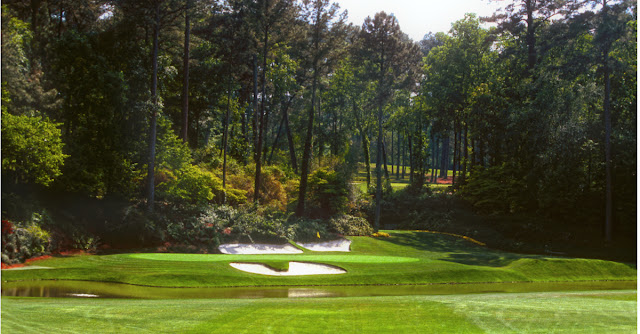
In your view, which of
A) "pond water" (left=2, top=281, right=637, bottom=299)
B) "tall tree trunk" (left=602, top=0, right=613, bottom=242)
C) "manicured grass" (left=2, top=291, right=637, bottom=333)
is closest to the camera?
"manicured grass" (left=2, top=291, right=637, bottom=333)

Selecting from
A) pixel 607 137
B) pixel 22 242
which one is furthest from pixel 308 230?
pixel 607 137

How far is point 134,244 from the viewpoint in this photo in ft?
71.8

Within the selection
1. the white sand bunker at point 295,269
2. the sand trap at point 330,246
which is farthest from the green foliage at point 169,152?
the white sand bunker at point 295,269

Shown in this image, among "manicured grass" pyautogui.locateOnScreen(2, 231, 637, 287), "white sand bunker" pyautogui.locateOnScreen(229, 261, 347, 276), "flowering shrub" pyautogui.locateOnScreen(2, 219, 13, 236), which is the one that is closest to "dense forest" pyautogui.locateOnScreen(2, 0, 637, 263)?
"flowering shrub" pyautogui.locateOnScreen(2, 219, 13, 236)

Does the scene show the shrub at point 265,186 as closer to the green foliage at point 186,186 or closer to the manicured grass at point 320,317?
the green foliage at point 186,186

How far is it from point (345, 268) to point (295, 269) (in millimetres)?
1899

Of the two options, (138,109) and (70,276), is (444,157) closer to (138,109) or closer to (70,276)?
(138,109)

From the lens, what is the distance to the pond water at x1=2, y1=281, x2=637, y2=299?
1345cm

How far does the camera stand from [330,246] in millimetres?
25266

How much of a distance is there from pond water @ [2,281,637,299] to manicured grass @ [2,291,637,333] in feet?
5.12

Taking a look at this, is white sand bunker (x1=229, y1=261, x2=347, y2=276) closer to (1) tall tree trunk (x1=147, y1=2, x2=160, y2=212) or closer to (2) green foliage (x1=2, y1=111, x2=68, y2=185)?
(1) tall tree trunk (x1=147, y1=2, x2=160, y2=212)

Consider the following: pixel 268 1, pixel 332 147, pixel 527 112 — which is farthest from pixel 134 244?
pixel 332 147

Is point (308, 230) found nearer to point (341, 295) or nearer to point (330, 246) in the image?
point (330, 246)

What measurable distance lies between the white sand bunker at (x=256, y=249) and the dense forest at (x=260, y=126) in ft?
2.91
